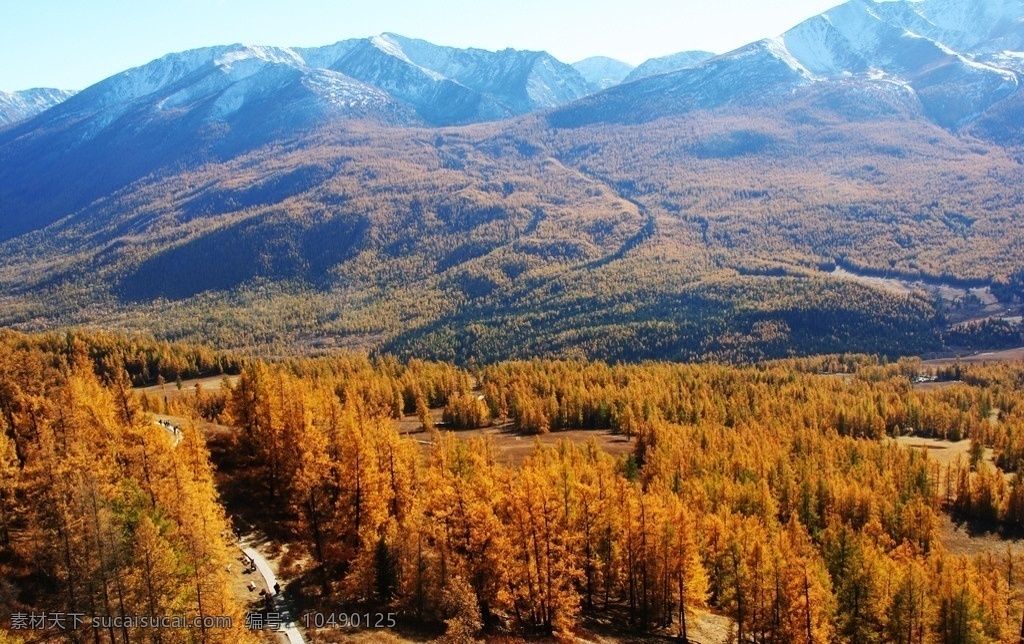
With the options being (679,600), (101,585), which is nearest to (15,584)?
(101,585)

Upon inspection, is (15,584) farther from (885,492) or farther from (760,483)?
(885,492)

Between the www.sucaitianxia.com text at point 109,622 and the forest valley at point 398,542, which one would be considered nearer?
the www.sucaitianxia.com text at point 109,622

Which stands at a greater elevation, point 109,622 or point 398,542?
point 109,622

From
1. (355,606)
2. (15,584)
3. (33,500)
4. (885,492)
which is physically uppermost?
(33,500)

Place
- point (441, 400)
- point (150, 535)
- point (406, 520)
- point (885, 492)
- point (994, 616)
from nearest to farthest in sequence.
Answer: point (150, 535), point (406, 520), point (994, 616), point (885, 492), point (441, 400)

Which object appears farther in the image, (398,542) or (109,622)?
(398,542)

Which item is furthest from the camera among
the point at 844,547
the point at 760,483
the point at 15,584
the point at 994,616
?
the point at 760,483

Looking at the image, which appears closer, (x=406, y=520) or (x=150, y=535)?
(x=150, y=535)

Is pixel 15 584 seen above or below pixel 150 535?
below

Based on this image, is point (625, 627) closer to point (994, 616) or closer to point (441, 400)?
point (994, 616)


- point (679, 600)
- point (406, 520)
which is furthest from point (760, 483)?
point (406, 520)

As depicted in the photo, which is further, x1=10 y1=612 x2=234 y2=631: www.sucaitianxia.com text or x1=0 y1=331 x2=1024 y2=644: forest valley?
x1=0 y1=331 x2=1024 y2=644: forest valley
